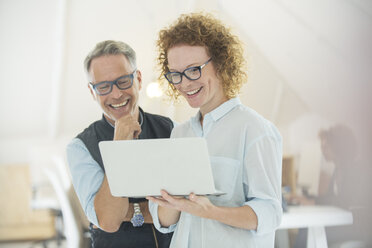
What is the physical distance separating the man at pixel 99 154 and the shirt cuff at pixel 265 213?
58cm

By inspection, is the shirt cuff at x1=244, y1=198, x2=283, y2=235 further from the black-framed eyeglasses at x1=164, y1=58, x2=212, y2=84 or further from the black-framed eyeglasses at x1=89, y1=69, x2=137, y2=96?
the black-framed eyeglasses at x1=89, y1=69, x2=137, y2=96

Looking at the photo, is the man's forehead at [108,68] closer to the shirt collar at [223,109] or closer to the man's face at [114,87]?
the man's face at [114,87]

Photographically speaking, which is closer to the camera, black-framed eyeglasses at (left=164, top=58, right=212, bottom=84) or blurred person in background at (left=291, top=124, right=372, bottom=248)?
black-framed eyeglasses at (left=164, top=58, right=212, bottom=84)

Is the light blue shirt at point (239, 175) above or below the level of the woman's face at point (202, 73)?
below

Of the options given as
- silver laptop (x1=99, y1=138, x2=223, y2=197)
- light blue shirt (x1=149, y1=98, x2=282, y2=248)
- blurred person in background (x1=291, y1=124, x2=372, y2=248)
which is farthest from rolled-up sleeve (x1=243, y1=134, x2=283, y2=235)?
blurred person in background (x1=291, y1=124, x2=372, y2=248)

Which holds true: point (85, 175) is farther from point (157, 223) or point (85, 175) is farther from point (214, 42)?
point (214, 42)

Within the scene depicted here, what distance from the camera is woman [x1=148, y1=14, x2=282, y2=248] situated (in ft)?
4.00

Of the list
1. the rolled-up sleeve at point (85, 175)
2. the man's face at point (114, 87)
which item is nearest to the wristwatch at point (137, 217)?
the rolled-up sleeve at point (85, 175)

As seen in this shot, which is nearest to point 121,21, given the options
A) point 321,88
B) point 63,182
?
point 63,182

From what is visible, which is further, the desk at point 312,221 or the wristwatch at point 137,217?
the desk at point 312,221

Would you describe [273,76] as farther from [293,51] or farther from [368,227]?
[368,227]

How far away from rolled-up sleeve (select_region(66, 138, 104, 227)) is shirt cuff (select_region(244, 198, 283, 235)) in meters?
0.68

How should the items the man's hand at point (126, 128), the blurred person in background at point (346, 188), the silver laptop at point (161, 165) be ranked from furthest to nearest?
the blurred person in background at point (346, 188), the man's hand at point (126, 128), the silver laptop at point (161, 165)

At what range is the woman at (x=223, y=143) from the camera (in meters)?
1.22
